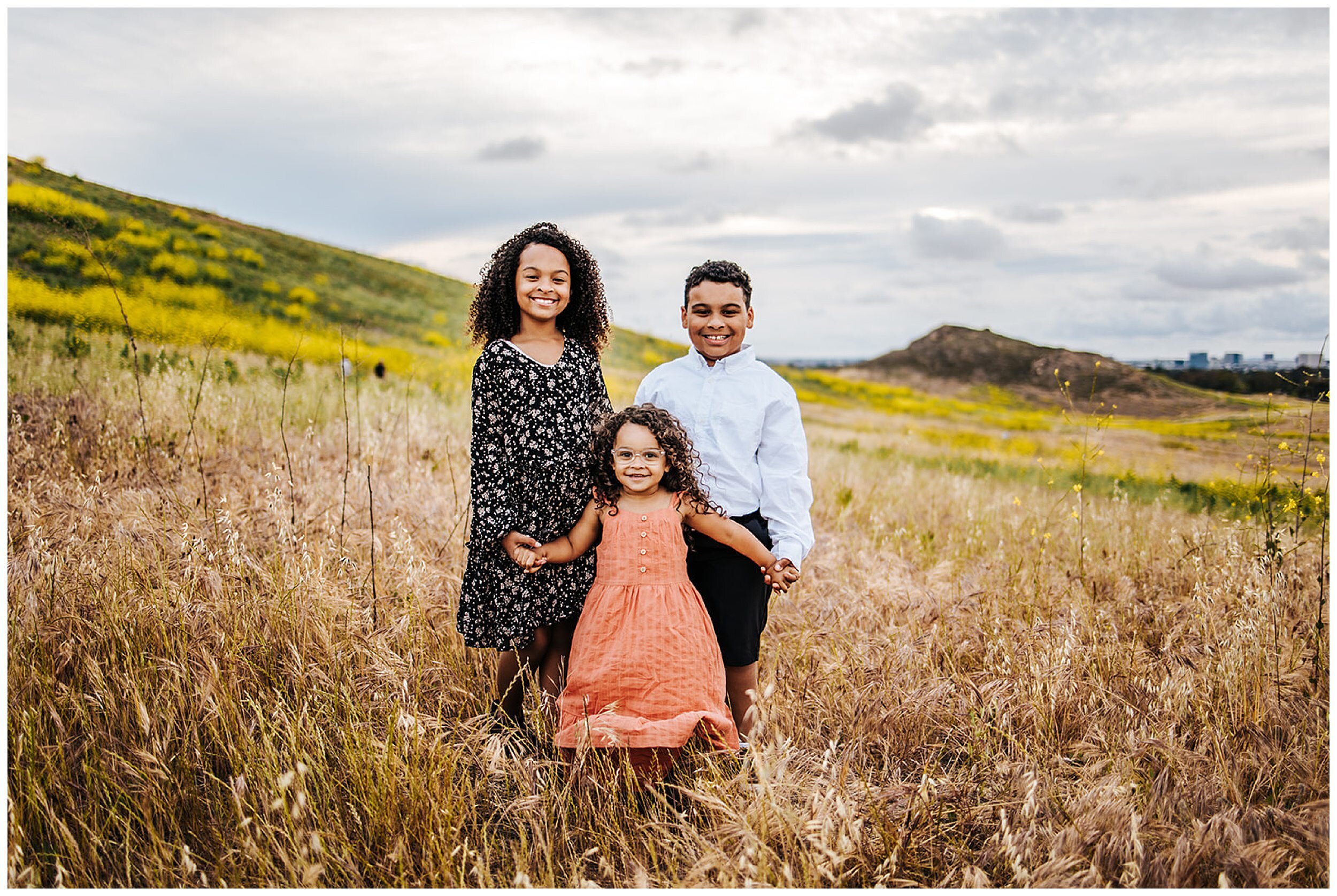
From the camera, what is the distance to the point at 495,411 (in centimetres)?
270

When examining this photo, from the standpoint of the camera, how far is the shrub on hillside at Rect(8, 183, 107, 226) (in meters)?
11.0

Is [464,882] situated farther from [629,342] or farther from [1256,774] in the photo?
[629,342]

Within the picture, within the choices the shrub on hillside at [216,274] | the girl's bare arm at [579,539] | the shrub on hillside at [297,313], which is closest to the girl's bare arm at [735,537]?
the girl's bare arm at [579,539]

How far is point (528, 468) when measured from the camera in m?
2.70

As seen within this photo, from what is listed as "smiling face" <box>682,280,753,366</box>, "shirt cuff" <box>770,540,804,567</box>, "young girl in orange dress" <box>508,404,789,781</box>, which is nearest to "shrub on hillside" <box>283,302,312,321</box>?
"smiling face" <box>682,280,753,366</box>

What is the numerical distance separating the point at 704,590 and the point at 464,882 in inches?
47.8

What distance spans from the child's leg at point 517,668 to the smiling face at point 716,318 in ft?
4.04

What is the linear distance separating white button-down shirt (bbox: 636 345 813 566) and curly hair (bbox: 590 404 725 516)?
0.10 m

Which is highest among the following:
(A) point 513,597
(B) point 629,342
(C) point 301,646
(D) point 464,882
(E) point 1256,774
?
(B) point 629,342

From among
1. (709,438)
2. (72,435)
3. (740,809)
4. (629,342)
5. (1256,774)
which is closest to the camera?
(740,809)

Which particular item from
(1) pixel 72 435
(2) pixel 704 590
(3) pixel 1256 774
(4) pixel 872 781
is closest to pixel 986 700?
(4) pixel 872 781

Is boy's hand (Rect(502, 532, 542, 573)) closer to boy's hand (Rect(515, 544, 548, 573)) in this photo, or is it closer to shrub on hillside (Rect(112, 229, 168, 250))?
boy's hand (Rect(515, 544, 548, 573))

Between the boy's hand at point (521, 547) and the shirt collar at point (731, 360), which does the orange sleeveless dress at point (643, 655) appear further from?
the shirt collar at point (731, 360)

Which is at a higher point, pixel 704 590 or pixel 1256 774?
pixel 704 590
